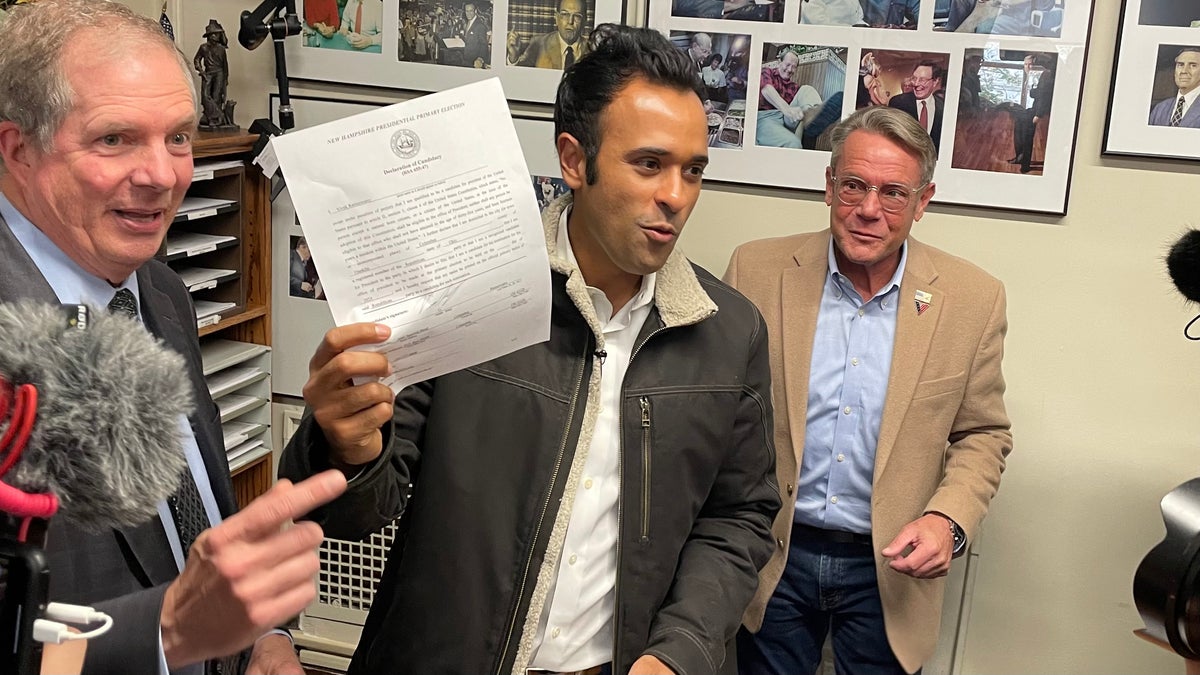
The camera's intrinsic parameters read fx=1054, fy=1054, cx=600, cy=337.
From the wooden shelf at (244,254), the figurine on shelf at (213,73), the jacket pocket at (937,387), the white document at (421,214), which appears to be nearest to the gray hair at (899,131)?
the jacket pocket at (937,387)

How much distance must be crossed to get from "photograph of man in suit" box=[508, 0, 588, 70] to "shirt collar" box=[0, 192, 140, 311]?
1726 millimetres

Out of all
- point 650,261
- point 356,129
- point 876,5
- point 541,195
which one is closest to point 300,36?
point 541,195

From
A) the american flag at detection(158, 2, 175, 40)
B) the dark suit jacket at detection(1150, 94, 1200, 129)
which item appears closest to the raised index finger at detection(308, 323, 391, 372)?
the american flag at detection(158, 2, 175, 40)

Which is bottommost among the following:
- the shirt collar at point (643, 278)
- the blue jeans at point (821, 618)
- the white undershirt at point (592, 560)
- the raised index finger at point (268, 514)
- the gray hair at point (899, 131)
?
the blue jeans at point (821, 618)

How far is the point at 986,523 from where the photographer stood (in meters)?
2.75

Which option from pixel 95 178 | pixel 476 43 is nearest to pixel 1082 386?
pixel 476 43

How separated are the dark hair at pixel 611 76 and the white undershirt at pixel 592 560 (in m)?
0.23

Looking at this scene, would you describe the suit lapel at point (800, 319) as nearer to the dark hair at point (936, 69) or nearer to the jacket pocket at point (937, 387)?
the jacket pocket at point (937, 387)

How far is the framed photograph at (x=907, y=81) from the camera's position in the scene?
2541 millimetres

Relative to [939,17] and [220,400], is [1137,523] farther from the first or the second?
[220,400]

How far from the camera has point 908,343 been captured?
2.27 metres

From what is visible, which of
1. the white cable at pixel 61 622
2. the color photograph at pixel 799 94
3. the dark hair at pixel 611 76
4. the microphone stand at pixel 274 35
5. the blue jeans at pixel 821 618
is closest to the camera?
the white cable at pixel 61 622

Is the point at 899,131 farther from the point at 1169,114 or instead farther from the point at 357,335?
the point at 357,335

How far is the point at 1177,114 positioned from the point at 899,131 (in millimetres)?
742
